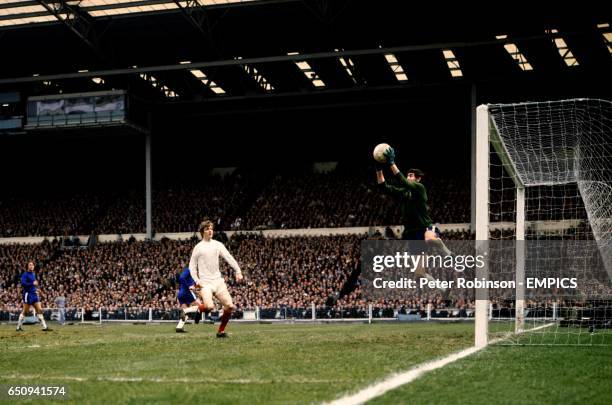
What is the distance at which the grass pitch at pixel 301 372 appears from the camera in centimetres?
697

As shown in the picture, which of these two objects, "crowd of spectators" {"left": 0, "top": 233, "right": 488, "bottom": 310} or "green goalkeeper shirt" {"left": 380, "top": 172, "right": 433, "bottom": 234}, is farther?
"crowd of spectators" {"left": 0, "top": 233, "right": 488, "bottom": 310}

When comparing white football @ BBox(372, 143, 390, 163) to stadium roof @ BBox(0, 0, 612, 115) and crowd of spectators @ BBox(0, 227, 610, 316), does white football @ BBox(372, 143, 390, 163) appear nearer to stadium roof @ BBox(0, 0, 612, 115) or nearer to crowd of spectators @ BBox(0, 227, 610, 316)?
crowd of spectators @ BBox(0, 227, 610, 316)

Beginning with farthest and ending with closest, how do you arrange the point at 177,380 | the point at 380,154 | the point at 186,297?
the point at 186,297 < the point at 380,154 < the point at 177,380

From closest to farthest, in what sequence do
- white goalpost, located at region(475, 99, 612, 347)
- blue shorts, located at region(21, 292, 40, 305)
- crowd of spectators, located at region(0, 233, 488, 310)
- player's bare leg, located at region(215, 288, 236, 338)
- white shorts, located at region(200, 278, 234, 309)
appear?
1. white goalpost, located at region(475, 99, 612, 347)
2. player's bare leg, located at region(215, 288, 236, 338)
3. white shorts, located at region(200, 278, 234, 309)
4. blue shorts, located at region(21, 292, 40, 305)
5. crowd of spectators, located at region(0, 233, 488, 310)

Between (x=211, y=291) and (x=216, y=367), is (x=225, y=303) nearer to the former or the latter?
(x=211, y=291)

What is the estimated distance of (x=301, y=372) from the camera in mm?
8641

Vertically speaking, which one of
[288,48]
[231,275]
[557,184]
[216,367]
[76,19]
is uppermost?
[76,19]

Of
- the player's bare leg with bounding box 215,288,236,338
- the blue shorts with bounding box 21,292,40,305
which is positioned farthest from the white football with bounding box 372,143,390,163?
the blue shorts with bounding box 21,292,40,305

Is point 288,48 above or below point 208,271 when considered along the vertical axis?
above

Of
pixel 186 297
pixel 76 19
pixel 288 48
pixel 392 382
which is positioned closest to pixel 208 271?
pixel 186 297

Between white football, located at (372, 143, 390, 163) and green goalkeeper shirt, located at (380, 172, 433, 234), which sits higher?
white football, located at (372, 143, 390, 163)

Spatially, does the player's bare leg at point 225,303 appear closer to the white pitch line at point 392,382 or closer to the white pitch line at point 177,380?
the white pitch line at point 392,382

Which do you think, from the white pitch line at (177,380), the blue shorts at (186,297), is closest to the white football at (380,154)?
the white pitch line at (177,380)

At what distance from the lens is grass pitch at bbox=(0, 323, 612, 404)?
6.97 metres
